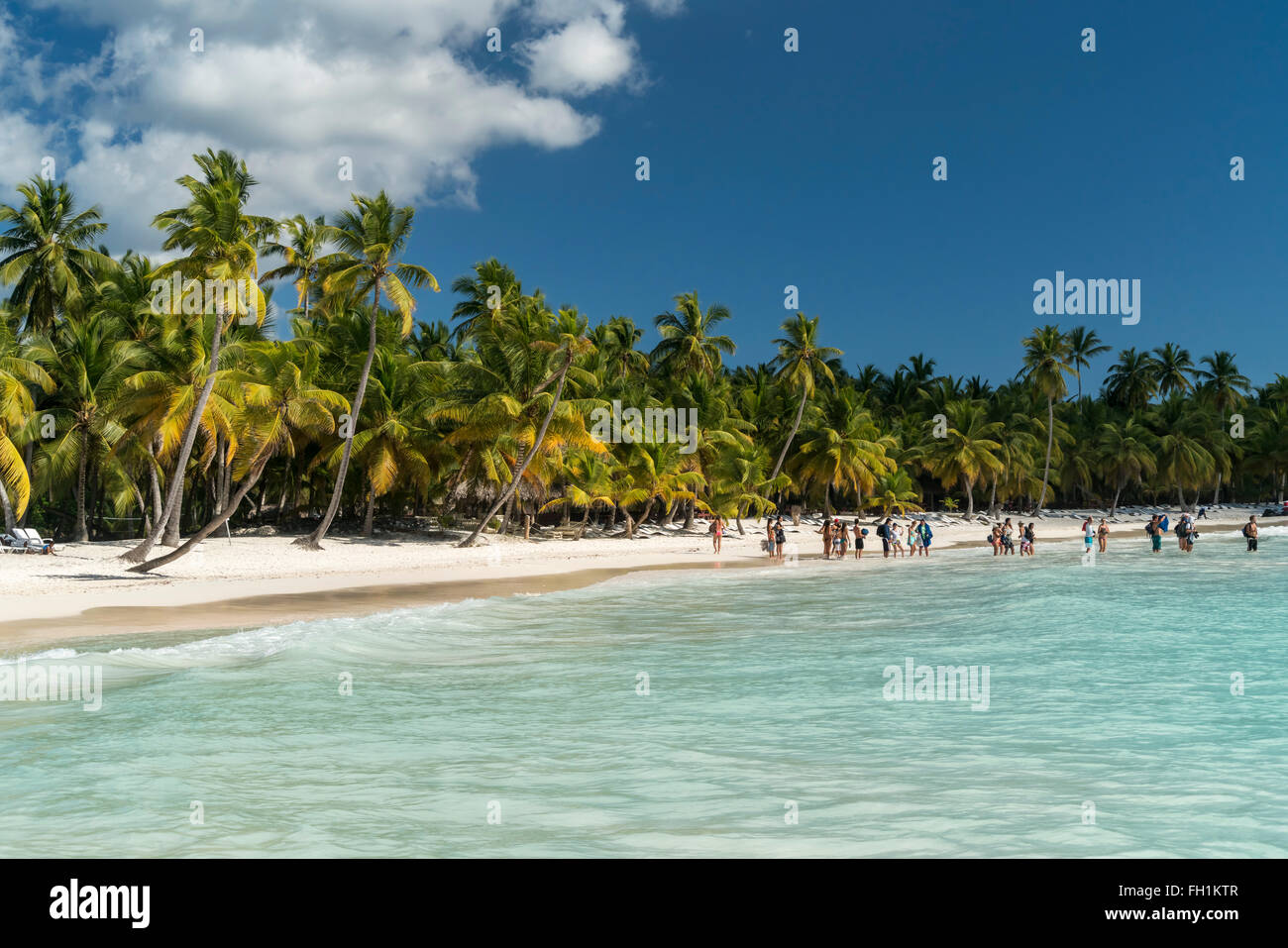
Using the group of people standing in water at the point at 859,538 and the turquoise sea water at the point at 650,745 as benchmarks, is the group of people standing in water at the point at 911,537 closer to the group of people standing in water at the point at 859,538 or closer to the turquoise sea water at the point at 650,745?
the group of people standing in water at the point at 859,538

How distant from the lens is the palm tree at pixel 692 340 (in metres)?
46.4

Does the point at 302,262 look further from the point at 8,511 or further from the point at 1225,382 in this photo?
the point at 1225,382

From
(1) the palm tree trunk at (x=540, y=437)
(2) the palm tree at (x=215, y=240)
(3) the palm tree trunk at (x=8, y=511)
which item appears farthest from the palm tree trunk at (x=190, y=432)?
(1) the palm tree trunk at (x=540, y=437)

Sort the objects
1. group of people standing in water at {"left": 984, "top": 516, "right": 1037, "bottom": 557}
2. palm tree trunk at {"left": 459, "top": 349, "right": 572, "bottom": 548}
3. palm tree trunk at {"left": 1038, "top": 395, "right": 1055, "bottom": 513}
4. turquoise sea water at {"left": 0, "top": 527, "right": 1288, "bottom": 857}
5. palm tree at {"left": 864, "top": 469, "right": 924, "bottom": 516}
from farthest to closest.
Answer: palm tree trunk at {"left": 1038, "top": 395, "right": 1055, "bottom": 513} < palm tree at {"left": 864, "top": 469, "right": 924, "bottom": 516} < group of people standing in water at {"left": 984, "top": 516, "right": 1037, "bottom": 557} < palm tree trunk at {"left": 459, "top": 349, "right": 572, "bottom": 548} < turquoise sea water at {"left": 0, "top": 527, "right": 1288, "bottom": 857}

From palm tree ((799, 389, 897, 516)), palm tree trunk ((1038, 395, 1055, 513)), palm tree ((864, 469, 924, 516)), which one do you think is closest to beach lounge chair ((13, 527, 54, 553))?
palm tree ((799, 389, 897, 516))

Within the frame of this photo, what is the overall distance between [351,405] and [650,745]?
82.9 feet

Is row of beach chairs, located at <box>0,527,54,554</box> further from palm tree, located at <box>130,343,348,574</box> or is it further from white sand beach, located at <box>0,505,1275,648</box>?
palm tree, located at <box>130,343,348,574</box>

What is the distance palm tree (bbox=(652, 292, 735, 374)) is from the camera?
4644cm

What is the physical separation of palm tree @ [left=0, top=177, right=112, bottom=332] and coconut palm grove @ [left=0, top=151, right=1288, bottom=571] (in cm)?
8

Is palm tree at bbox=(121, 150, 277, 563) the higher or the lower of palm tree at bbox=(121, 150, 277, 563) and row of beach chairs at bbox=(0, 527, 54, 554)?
the higher

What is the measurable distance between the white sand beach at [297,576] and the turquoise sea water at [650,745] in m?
2.51

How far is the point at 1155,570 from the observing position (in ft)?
88.7

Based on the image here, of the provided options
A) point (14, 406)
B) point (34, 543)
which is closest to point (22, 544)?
point (34, 543)

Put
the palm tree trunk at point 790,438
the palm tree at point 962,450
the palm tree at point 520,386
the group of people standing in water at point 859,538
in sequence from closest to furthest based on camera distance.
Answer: the palm tree at point 520,386
the group of people standing in water at point 859,538
the palm tree trunk at point 790,438
the palm tree at point 962,450
